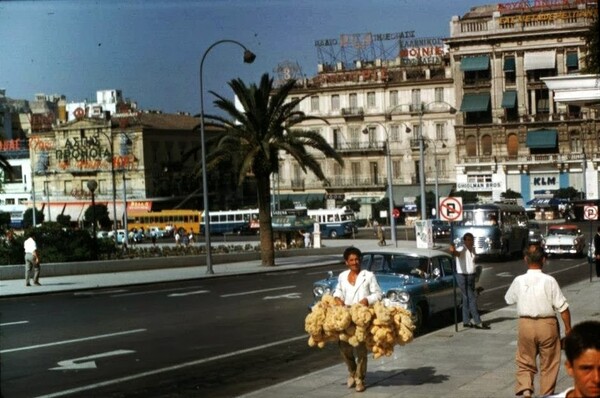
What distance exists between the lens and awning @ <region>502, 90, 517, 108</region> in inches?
3757

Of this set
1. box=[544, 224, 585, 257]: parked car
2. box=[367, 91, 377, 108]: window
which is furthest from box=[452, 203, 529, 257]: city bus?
box=[367, 91, 377, 108]: window

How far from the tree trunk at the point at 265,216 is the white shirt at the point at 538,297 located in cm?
3499

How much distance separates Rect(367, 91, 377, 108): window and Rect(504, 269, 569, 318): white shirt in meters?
95.2

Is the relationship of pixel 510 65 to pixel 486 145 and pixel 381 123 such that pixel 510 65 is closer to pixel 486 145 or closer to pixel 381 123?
pixel 486 145

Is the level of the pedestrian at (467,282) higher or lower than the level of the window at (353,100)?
lower

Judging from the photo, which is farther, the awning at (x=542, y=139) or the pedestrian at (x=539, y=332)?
the awning at (x=542, y=139)

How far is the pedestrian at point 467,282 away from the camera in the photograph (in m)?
19.6

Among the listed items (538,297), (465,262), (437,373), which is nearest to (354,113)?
(465,262)

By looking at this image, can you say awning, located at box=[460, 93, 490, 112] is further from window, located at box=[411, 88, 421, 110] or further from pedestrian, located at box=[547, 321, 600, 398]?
pedestrian, located at box=[547, 321, 600, 398]

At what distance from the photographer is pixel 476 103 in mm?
97312

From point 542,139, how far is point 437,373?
277 ft

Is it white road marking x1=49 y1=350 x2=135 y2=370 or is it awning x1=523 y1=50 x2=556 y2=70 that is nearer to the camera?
white road marking x1=49 y1=350 x2=135 y2=370

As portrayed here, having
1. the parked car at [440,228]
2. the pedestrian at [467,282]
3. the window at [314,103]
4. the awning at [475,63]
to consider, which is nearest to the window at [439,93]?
the awning at [475,63]

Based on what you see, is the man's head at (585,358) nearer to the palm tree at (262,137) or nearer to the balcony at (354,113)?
the palm tree at (262,137)
